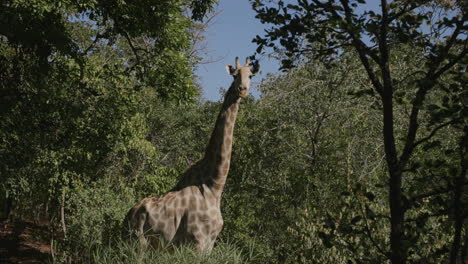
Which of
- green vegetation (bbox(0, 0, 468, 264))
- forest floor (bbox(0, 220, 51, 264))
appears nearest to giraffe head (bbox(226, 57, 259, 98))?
Answer: green vegetation (bbox(0, 0, 468, 264))

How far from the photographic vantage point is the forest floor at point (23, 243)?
70.8 ft

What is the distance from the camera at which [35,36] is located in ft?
37.3

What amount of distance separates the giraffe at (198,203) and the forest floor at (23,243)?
12.9 m

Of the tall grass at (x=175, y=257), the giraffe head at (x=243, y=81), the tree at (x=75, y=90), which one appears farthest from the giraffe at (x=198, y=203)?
the tree at (x=75, y=90)

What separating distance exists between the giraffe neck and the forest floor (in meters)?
13.3

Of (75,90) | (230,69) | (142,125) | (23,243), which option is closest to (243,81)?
(230,69)

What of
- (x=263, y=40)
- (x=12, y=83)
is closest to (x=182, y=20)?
(x=12, y=83)

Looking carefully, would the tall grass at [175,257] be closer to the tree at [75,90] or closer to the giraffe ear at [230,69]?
the giraffe ear at [230,69]

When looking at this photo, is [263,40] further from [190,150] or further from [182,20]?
[190,150]

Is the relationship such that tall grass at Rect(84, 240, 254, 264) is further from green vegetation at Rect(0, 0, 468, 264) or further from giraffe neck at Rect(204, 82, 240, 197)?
green vegetation at Rect(0, 0, 468, 264)

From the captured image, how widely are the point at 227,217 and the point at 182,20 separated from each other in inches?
226

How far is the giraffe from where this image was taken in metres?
8.71

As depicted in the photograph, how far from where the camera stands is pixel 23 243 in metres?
23.9

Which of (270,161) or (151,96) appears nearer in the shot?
(270,161)
